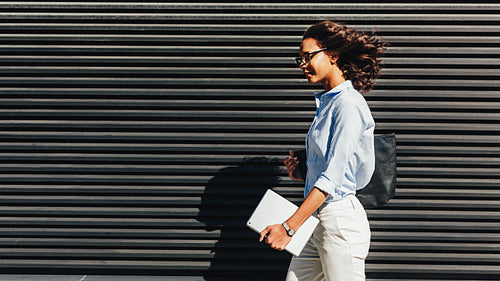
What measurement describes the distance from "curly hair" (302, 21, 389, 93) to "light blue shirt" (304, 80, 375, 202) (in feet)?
0.35

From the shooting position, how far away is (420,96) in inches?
149

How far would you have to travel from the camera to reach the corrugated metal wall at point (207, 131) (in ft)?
12.5

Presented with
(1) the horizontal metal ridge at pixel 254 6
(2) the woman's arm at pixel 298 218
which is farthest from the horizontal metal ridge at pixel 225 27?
(2) the woman's arm at pixel 298 218

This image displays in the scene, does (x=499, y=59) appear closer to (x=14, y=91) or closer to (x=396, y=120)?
(x=396, y=120)

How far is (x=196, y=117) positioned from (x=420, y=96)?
2082 millimetres

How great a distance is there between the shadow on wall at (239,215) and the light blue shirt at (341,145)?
1.77 metres

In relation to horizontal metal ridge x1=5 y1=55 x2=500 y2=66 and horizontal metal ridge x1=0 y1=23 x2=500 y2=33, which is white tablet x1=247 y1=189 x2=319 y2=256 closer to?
horizontal metal ridge x1=5 y1=55 x2=500 y2=66

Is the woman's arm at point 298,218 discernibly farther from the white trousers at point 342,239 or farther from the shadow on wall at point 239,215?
the shadow on wall at point 239,215

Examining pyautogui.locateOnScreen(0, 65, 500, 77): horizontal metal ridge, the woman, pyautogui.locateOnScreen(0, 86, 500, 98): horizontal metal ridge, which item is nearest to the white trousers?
the woman

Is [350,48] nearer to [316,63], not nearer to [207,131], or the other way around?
[316,63]

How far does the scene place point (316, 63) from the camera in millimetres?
2035

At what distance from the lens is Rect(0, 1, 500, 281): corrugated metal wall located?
3.79m

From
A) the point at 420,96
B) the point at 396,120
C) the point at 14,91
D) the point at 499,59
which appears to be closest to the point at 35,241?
the point at 14,91

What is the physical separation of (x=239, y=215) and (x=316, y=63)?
2177 mm
